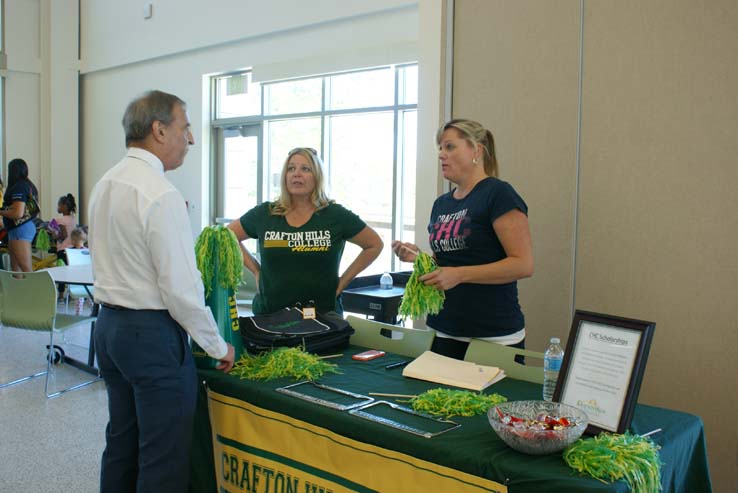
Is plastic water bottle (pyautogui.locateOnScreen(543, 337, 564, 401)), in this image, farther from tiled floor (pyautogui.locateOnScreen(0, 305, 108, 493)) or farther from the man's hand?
tiled floor (pyautogui.locateOnScreen(0, 305, 108, 493))

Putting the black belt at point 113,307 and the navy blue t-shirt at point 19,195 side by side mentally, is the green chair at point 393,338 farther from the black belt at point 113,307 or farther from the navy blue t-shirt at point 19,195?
the navy blue t-shirt at point 19,195

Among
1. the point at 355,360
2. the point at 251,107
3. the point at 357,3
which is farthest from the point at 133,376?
the point at 251,107

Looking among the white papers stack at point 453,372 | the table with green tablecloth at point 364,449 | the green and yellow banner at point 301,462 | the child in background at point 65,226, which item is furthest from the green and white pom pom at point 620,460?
the child in background at point 65,226

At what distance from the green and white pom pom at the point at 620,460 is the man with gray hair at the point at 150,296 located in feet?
3.78

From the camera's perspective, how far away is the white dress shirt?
6.08 ft

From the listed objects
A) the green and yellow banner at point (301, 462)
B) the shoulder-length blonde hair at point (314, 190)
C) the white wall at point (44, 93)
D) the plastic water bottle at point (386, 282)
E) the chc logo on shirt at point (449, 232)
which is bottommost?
the green and yellow banner at point (301, 462)

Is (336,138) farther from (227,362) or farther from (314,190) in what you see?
(227,362)

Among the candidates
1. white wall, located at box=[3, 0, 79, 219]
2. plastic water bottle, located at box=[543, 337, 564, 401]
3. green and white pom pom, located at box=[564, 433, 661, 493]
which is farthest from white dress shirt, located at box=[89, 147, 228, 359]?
white wall, located at box=[3, 0, 79, 219]

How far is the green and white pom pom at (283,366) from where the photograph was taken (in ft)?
6.91

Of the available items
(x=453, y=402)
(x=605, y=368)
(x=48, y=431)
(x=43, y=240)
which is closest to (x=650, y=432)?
(x=605, y=368)

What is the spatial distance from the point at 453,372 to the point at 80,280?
10.9 ft

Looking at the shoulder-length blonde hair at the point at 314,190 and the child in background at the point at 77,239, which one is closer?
the shoulder-length blonde hair at the point at 314,190

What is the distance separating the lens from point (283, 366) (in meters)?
2.14

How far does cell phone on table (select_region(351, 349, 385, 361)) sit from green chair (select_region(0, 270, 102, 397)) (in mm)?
2894
